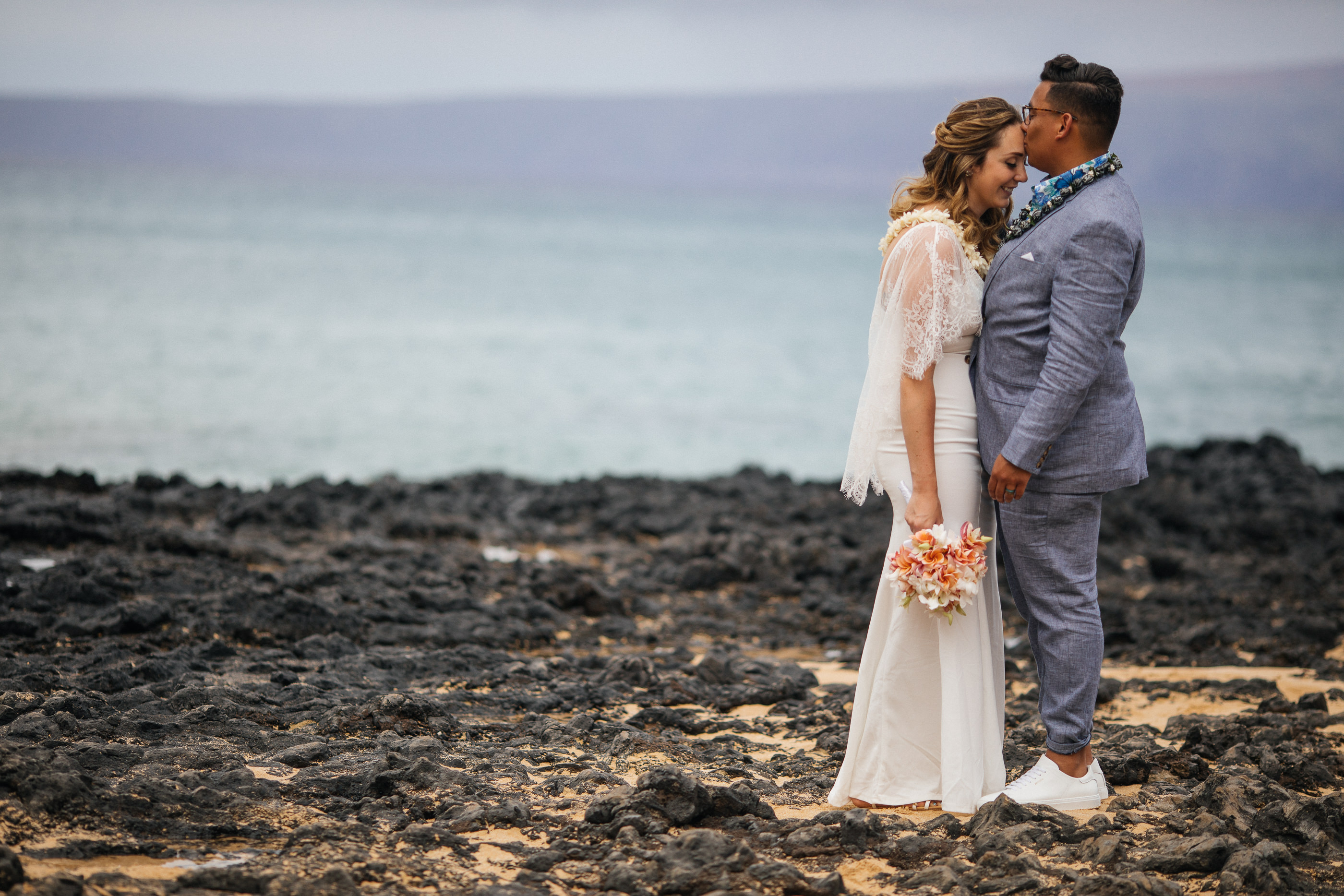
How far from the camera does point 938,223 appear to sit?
12.2 ft

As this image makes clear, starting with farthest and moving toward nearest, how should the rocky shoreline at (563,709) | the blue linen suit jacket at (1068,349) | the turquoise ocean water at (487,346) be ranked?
the turquoise ocean water at (487,346) < the blue linen suit jacket at (1068,349) < the rocky shoreline at (563,709)

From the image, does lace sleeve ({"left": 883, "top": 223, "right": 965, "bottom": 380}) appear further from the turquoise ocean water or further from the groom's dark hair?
the turquoise ocean water

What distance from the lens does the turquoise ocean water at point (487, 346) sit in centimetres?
1892

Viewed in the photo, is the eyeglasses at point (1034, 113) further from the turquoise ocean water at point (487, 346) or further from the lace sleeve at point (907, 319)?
the turquoise ocean water at point (487, 346)

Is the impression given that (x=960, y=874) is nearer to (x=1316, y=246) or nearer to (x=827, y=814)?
(x=827, y=814)

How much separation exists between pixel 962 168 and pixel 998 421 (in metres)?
0.84

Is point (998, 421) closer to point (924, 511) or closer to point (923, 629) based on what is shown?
point (924, 511)

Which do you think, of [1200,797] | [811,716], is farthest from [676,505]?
[1200,797]

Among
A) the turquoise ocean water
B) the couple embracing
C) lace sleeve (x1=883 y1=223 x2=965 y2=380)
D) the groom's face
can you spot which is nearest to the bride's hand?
the couple embracing

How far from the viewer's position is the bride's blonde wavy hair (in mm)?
3688

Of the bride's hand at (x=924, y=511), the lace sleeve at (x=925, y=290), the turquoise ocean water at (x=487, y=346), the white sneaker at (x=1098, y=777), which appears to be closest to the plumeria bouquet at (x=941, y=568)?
the bride's hand at (x=924, y=511)

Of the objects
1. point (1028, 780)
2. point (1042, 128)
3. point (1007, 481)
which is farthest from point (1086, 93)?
point (1028, 780)

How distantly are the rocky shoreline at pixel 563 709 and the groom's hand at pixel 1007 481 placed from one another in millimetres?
986

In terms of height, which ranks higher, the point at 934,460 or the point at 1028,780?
the point at 934,460
